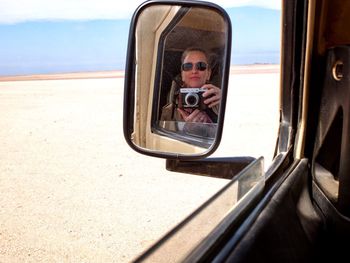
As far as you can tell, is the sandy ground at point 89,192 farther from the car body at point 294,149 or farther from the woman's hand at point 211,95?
the woman's hand at point 211,95

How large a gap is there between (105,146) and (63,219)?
14.7 feet

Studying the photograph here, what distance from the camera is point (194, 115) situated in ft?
5.82

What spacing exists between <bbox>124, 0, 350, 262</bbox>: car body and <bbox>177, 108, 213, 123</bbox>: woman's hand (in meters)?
0.07

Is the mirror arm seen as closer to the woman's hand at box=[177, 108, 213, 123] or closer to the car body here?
the car body

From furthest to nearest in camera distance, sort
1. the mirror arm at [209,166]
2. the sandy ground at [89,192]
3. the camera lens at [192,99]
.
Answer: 1. the sandy ground at [89,192]
2. the mirror arm at [209,166]
3. the camera lens at [192,99]

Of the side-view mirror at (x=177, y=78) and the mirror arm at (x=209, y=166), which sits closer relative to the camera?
the side-view mirror at (x=177, y=78)

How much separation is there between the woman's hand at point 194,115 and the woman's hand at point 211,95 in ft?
0.14

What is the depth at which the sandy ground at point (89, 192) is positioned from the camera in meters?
4.69

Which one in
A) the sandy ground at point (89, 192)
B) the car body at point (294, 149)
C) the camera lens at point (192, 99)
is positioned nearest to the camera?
the car body at point (294, 149)

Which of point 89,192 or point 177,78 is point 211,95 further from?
point 89,192

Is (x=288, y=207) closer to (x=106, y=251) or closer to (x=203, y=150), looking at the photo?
(x=203, y=150)

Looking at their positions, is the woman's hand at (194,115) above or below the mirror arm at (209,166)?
above

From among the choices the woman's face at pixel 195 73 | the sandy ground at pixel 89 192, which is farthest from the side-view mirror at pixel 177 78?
the sandy ground at pixel 89 192

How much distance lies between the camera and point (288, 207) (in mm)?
1438
